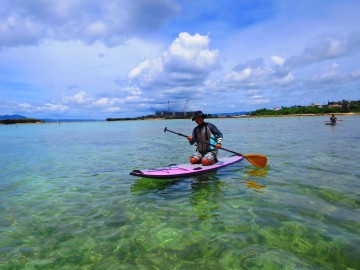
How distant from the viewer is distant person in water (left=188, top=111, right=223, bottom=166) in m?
13.5

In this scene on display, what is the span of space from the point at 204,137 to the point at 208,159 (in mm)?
1147

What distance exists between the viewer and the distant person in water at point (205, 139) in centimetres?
1346

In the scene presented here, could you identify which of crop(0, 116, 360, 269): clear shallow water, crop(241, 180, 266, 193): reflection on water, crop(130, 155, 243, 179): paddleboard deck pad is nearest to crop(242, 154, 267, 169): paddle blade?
crop(0, 116, 360, 269): clear shallow water

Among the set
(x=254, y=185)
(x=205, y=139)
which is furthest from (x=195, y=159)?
(x=254, y=185)

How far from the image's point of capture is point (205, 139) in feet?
45.3

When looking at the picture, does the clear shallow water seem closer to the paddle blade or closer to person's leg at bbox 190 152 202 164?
the paddle blade

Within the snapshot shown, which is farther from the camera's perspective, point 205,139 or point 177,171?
point 205,139

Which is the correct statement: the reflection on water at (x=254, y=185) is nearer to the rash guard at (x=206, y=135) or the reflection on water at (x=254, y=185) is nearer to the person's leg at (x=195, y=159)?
the rash guard at (x=206, y=135)

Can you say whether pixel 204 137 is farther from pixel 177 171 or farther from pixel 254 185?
pixel 254 185

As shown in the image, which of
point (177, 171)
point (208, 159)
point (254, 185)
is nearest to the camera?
point (254, 185)

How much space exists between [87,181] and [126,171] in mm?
2606

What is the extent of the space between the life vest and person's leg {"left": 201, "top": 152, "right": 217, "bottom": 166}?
11.7 inches

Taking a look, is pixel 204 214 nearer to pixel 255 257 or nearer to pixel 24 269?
pixel 255 257

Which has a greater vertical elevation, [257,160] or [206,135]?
[206,135]
